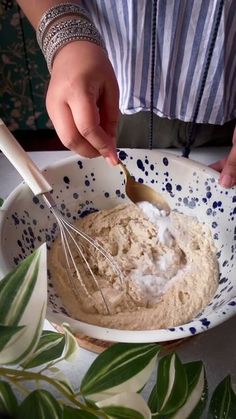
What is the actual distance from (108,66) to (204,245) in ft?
0.68

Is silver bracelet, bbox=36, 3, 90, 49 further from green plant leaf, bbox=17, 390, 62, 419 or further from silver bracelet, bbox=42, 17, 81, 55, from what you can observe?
green plant leaf, bbox=17, 390, 62, 419

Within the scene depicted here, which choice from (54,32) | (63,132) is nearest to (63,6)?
(54,32)

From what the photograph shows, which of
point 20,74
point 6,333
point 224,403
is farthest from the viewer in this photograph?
point 20,74

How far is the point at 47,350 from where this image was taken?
28cm

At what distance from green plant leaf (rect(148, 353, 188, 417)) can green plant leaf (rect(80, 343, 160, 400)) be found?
2 centimetres

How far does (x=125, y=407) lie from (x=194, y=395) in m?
0.07

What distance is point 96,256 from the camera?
18.7 inches

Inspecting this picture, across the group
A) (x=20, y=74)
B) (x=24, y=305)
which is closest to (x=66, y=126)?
(x=24, y=305)

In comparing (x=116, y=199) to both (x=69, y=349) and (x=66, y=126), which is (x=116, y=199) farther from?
(x=69, y=349)

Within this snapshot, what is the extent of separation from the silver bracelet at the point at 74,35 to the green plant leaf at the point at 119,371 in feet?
1.03

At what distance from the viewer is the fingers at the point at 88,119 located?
16.5 inches

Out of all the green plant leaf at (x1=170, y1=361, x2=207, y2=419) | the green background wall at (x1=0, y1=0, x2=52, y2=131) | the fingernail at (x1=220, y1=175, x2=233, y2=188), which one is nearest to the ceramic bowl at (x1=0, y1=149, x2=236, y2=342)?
the fingernail at (x1=220, y1=175, x2=233, y2=188)

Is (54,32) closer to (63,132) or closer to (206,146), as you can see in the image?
(63,132)

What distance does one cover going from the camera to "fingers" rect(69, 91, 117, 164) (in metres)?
0.42
